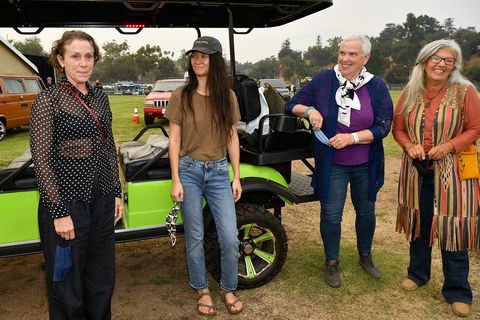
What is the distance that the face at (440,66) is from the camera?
2.87m

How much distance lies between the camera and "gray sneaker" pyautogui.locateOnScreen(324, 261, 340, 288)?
Answer: 3410mm

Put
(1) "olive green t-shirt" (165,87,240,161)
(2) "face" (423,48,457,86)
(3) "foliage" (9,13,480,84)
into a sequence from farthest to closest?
(3) "foliage" (9,13,480,84) < (2) "face" (423,48,457,86) < (1) "olive green t-shirt" (165,87,240,161)

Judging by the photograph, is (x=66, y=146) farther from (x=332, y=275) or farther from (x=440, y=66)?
(x=440, y=66)

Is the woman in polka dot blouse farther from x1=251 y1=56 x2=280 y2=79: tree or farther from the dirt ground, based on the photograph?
x1=251 y1=56 x2=280 y2=79: tree

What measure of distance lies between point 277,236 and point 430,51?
179 centimetres

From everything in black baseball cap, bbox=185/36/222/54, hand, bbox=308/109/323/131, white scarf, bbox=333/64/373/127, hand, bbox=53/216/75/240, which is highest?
black baseball cap, bbox=185/36/222/54

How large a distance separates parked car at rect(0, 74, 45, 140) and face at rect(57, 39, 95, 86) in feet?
35.9

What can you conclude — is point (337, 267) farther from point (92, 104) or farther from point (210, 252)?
point (92, 104)

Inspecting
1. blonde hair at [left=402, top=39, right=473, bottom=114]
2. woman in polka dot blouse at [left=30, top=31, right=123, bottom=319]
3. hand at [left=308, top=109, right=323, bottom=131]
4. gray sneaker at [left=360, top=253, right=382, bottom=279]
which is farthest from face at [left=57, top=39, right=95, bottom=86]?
gray sneaker at [left=360, top=253, right=382, bottom=279]

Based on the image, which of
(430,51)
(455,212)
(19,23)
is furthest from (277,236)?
(19,23)

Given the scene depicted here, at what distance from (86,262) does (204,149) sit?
1.02 meters

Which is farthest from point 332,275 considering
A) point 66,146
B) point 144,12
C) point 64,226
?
point 144,12

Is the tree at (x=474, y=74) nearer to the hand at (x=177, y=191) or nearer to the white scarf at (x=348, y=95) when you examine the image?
the white scarf at (x=348, y=95)

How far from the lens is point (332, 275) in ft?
11.4
